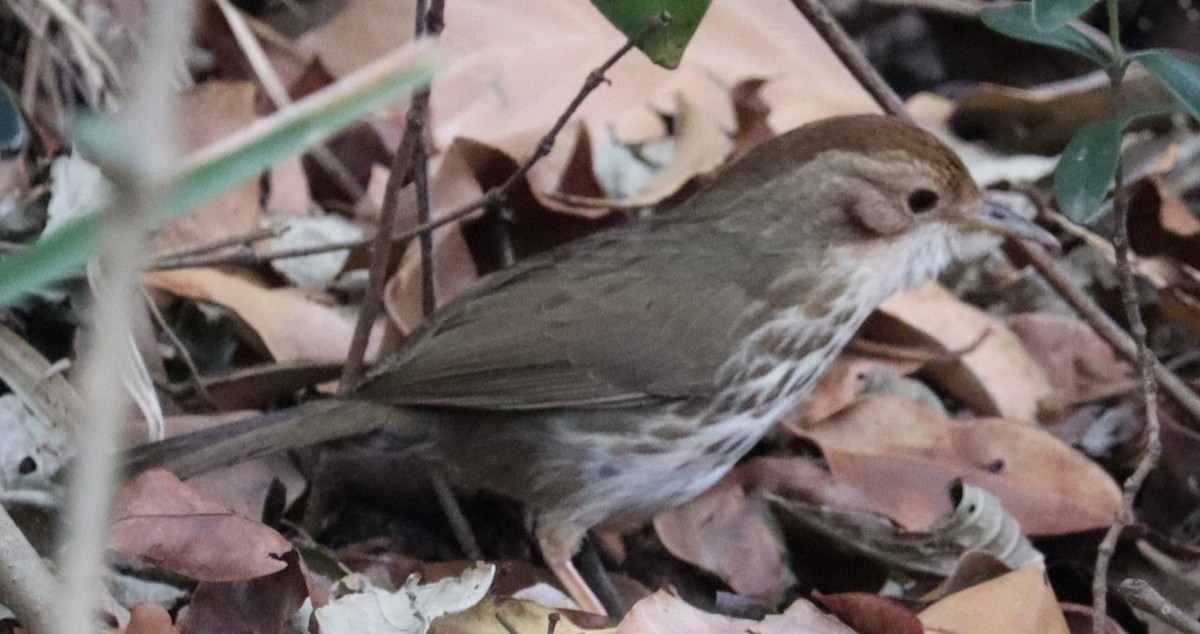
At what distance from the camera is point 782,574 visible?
86.0 inches

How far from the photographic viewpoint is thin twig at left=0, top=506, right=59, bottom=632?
4.91ft

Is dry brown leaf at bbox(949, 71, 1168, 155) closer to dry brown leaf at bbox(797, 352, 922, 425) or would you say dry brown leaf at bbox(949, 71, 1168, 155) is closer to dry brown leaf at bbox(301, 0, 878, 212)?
dry brown leaf at bbox(301, 0, 878, 212)

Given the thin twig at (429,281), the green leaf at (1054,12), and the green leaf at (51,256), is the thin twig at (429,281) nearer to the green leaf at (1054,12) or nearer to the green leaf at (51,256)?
the green leaf at (1054,12)

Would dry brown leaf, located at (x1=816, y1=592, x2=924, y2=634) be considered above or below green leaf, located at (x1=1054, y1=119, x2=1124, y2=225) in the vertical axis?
below

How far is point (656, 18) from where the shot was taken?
A: 1763 mm

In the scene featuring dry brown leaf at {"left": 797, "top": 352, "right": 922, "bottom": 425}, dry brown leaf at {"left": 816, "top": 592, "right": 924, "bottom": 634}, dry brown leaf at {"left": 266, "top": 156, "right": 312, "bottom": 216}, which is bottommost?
dry brown leaf at {"left": 797, "top": 352, "right": 922, "bottom": 425}

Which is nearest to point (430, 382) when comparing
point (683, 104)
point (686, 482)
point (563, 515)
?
point (563, 515)

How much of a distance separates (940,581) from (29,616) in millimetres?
1367

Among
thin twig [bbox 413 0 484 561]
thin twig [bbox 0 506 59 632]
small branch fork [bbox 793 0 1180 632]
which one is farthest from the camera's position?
thin twig [bbox 413 0 484 561]

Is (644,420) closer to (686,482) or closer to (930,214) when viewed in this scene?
(686,482)

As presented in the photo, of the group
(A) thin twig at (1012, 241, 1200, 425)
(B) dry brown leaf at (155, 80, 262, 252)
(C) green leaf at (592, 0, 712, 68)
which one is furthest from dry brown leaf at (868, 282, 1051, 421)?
(B) dry brown leaf at (155, 80, 262, 252)

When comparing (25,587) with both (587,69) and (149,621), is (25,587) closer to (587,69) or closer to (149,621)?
(149,621)

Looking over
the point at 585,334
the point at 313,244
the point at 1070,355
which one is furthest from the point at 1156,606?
the point at 313,244

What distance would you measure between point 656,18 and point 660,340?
1.93 feet
